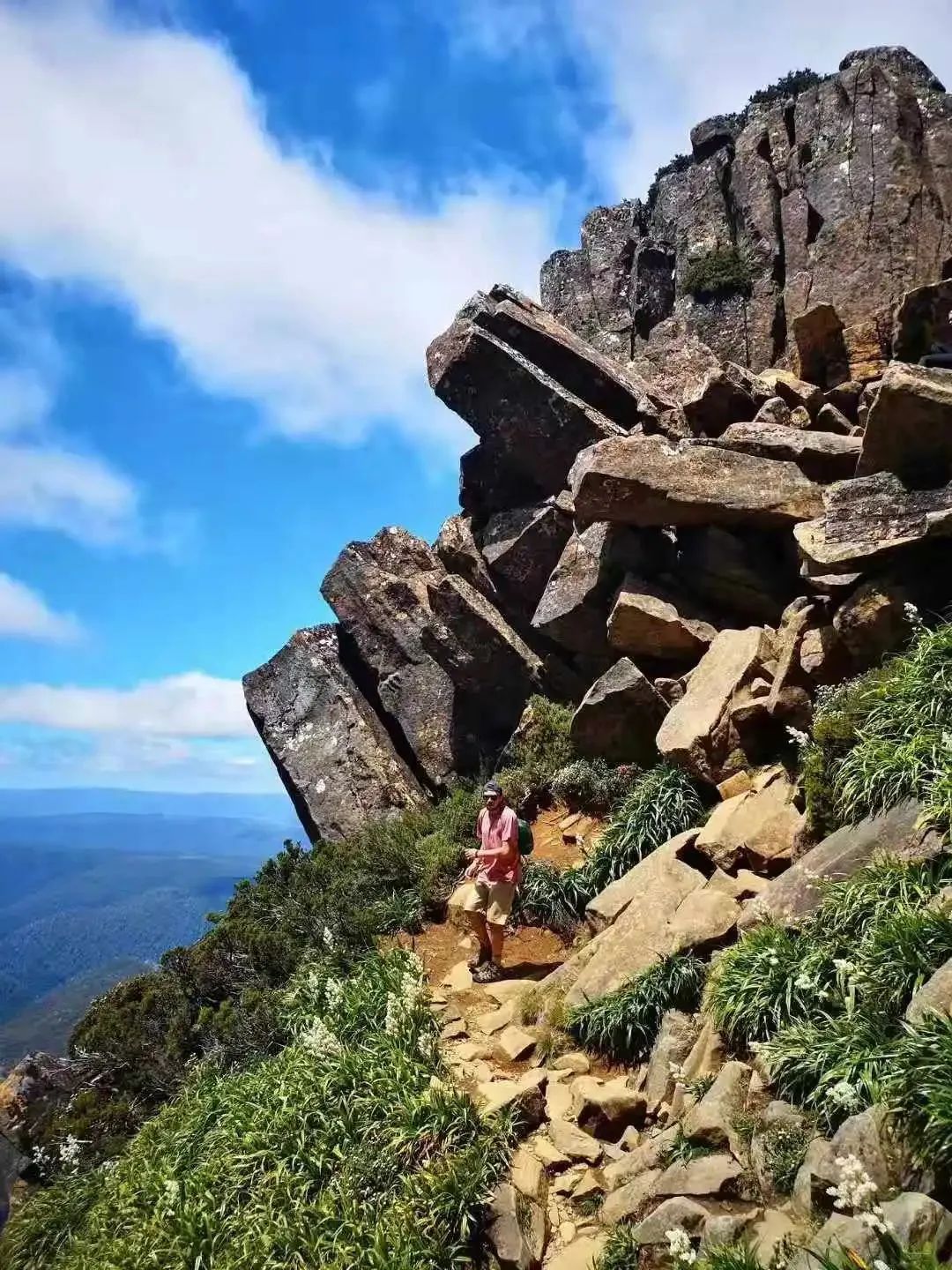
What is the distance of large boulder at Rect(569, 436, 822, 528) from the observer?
13922mm

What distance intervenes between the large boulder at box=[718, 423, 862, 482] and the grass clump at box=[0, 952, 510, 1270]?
10439mm

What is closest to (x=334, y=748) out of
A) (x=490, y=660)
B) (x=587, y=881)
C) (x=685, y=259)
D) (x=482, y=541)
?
(x=490, y=660)

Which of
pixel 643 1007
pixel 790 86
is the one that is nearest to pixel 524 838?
pixel 643 1007

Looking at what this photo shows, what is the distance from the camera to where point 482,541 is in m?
19.9

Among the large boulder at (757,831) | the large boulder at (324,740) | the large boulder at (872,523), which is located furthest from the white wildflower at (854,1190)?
the large boulder at (324,740)

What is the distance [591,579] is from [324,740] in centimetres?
792

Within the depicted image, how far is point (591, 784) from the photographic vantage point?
14.8 m

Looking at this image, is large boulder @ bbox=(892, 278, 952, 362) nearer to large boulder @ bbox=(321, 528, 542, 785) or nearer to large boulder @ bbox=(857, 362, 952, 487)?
large boulder @ bbox=(857, 362, 952, 487)

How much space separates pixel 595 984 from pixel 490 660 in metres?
10.3

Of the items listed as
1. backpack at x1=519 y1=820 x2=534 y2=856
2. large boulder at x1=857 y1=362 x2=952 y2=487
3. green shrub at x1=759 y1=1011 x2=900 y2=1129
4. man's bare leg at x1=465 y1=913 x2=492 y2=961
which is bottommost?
green shrub at x1=759 y1=1011 x2=900 y2=1129

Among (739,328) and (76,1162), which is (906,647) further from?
(739,328)

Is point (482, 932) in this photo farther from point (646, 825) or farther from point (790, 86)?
point (790, 86)

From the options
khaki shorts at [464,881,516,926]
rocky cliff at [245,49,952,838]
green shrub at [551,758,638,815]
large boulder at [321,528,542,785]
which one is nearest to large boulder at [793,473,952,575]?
rocky cliff at [245,49,952,838]

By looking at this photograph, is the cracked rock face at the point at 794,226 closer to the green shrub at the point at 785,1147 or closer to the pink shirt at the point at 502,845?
the pink shirt at the point at 502,845
